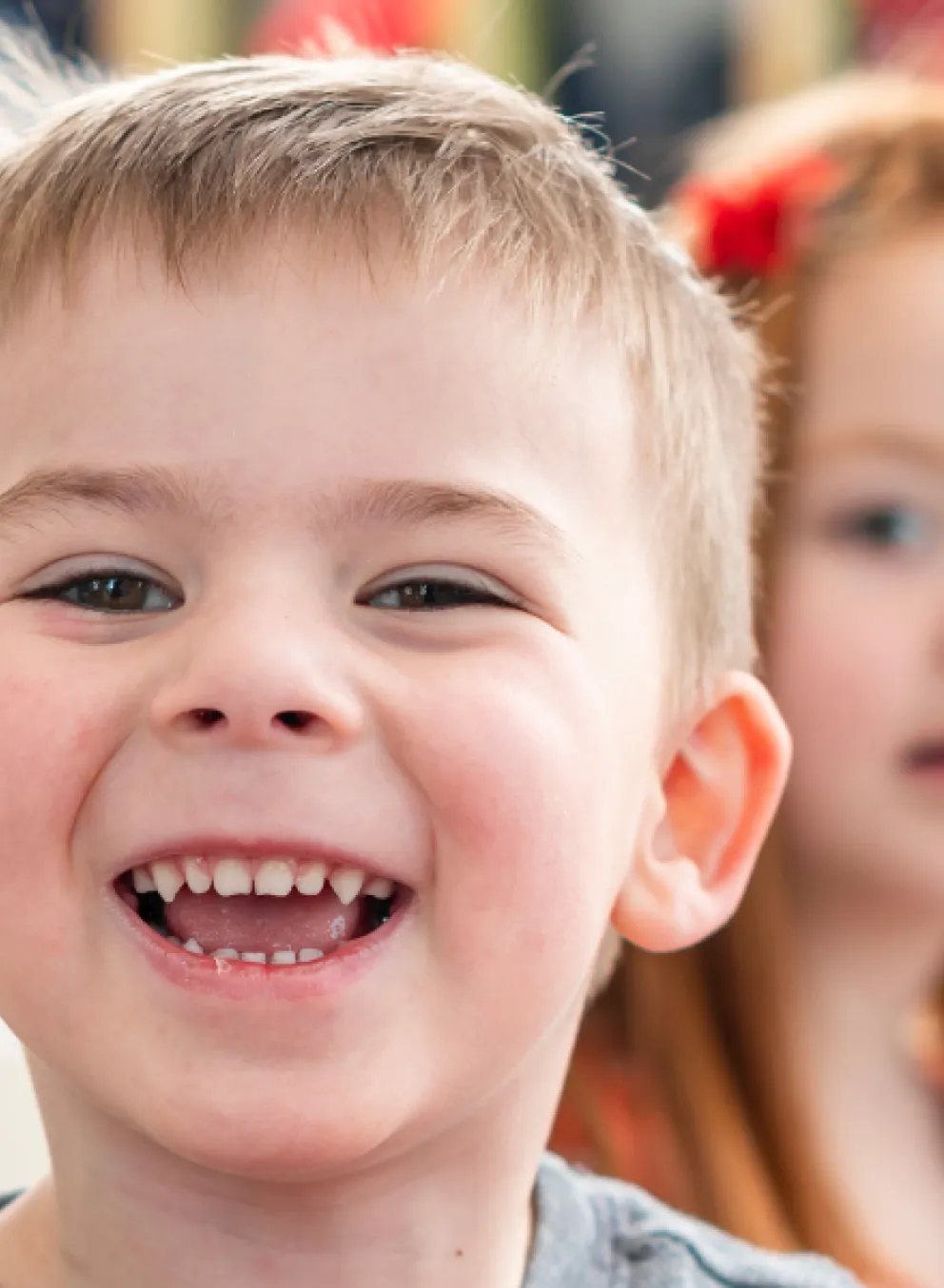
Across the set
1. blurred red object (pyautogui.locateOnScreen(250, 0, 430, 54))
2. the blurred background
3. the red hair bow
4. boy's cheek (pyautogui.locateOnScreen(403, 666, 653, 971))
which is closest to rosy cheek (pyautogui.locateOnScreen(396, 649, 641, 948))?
boy's cheek (pyautogui.locateOnScreen(403, 666, 653, 971))

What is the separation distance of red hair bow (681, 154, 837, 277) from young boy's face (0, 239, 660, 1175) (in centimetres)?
80

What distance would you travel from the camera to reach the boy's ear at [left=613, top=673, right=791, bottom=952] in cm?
84

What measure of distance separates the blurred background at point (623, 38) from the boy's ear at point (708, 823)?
3.15 ft

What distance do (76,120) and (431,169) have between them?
0.60 ft

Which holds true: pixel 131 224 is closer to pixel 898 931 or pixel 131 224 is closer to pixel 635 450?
pixel 635 450


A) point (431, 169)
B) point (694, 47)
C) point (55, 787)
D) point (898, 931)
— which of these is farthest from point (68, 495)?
point (694, 47)

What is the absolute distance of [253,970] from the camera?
67 cm

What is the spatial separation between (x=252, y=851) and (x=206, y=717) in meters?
0.06

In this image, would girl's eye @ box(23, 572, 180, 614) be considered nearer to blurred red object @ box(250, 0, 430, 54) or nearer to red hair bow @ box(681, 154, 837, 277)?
red hair bow @ box(681, 154, 837, 277)

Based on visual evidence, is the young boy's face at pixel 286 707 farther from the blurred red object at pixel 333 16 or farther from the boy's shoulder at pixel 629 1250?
the blurred red object at pixel 333 16

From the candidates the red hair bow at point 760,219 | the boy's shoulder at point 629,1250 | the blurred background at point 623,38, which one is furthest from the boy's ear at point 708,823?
the blurred background at point 623,38

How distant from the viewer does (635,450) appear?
809 mm

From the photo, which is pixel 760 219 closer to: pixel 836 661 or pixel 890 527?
pixel 890 527

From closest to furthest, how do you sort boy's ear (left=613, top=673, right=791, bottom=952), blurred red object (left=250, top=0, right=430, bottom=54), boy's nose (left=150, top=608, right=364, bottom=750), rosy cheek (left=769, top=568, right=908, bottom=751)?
boy's nose (left=150, top=608, right=364, bottom=750), boy's ear (left=613, top=673, right=791, bottom=952), rosy cheek (left=769, top=568, right=908, bottom=751), blurred red object (left=250, top=0, right=430, bottom=54)
